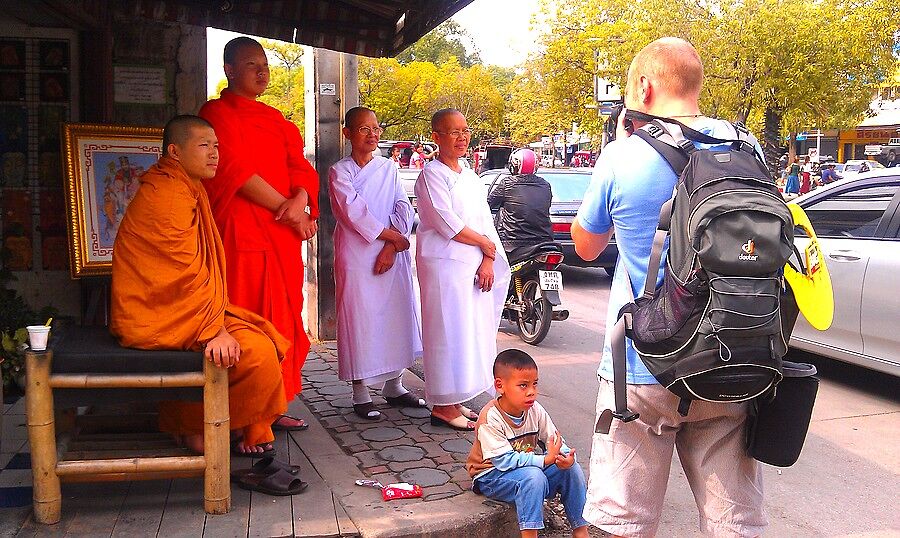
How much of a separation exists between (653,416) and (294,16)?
14.7ft

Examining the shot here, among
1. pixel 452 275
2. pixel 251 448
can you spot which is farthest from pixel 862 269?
pixel 251 448

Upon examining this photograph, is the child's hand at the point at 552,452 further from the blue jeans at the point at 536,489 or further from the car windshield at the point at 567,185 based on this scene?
the car windshield at the point at 567,185

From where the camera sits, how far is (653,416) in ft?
8.34

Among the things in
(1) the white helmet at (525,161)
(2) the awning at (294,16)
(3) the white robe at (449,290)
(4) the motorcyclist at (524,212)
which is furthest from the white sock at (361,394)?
(1) the white helmet at (525,161)

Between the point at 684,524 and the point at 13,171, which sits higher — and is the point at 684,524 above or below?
below

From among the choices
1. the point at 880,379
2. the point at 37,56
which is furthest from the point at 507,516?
the point at 880,379

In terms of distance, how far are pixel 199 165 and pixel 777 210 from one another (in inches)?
101

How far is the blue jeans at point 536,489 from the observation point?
352 centimetres

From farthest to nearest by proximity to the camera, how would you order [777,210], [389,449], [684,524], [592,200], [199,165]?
[389,449]
[684,524]
[199,165]
[592,200]
[777,210]

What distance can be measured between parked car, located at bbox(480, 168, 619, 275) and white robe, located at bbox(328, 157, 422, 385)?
18.5 ft

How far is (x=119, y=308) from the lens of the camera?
11.9 ft

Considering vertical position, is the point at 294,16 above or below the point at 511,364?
above

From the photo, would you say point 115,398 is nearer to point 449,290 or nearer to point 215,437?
point 215,437

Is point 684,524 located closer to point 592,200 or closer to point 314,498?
point 314,498
